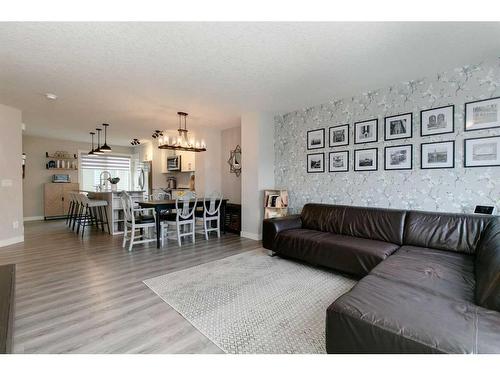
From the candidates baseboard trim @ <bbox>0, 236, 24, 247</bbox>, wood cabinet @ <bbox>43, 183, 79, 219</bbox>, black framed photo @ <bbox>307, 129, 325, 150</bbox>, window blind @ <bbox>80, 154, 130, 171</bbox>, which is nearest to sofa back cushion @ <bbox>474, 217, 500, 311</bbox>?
black framed photo @ <bbox>307, 129, 325, 150</bbox>

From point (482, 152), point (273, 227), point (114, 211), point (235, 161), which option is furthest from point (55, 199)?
point (482, 152)

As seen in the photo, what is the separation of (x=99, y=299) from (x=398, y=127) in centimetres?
407

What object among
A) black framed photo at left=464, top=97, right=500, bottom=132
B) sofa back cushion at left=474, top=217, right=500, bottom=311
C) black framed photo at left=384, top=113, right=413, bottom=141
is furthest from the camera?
black framed photo at left=384, top=113, right=413, bottom=141

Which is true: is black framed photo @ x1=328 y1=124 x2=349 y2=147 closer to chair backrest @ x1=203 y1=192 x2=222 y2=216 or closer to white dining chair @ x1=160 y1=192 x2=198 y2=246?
chair backrest @ x1=203 y1=192 x2=222 y2=216

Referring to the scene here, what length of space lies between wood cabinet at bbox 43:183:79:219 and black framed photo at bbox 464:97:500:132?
9.44m

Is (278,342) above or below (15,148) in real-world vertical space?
below

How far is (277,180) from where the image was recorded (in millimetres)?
4855

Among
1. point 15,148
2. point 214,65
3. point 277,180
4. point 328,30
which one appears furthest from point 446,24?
point 15,148

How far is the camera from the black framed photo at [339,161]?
3.83 meters

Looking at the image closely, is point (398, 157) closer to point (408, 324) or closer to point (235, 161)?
point (408, 324)

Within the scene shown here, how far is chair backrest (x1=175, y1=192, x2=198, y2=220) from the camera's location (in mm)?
4344

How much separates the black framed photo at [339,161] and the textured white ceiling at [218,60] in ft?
2.99
